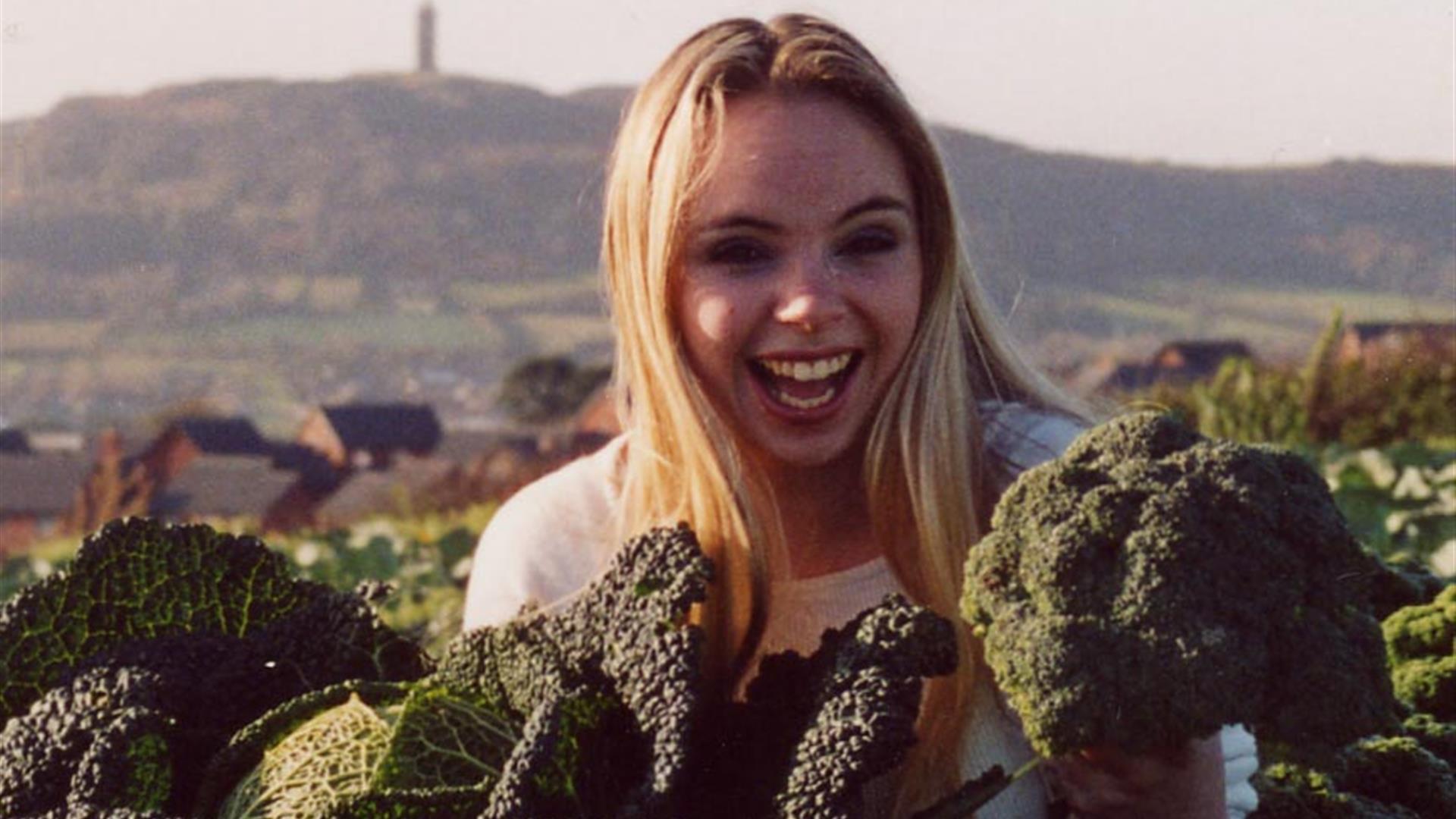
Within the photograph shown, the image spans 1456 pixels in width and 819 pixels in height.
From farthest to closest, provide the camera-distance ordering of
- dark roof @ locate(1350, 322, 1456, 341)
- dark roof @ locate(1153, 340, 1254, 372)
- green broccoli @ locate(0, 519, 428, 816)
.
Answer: dark roof @ locate(1153, 340, 1254, 372) → dark roof @ locate(1350, 322, 1456, 341) → green broccoli @ locate(0, 519, 428, 816)

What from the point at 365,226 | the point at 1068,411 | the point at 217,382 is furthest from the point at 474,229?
the point at 1068,411

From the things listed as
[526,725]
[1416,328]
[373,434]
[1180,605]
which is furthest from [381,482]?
[1180,605]

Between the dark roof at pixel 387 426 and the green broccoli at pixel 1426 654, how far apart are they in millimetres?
84115

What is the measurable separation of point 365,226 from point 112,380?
38.8 m

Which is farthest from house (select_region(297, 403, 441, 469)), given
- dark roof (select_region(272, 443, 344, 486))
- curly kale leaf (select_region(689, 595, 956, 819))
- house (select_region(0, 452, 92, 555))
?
curly kale leaf (select_region(689, 595, 956, 819))

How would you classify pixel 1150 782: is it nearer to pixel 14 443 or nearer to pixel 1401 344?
pixel 1401 344

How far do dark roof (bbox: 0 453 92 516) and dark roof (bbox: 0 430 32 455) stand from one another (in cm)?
313

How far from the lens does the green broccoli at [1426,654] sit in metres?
3.87

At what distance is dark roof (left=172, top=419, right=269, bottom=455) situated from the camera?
84.1 metres

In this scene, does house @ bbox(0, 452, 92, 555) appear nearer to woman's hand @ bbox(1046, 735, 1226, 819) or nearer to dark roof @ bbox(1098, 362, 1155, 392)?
dark roof @ bbox(1098, 362, 1155, 392)

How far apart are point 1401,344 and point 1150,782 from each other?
1544cm

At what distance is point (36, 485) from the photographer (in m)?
76.4

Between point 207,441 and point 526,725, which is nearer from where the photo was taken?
point 526,725

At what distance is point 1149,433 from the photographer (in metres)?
2.42
